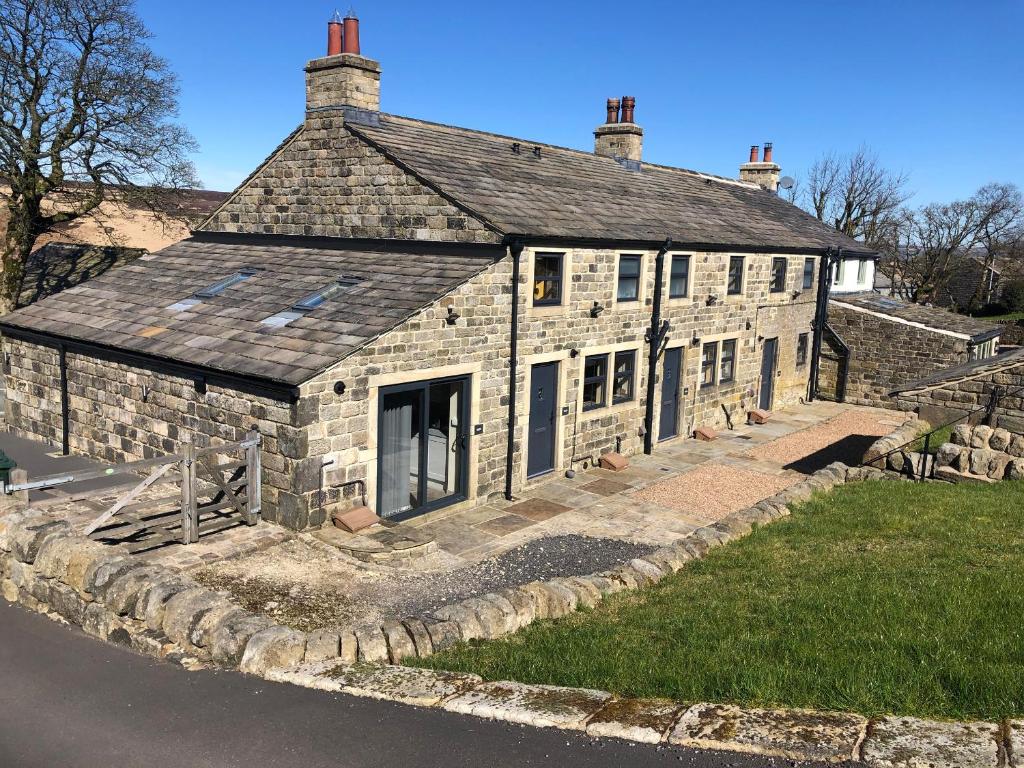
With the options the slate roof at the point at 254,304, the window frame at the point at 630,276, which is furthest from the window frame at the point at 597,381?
the slate roof at the point at 254,304

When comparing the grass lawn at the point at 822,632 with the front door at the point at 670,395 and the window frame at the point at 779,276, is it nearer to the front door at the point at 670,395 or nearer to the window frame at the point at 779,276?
the front door at the point at 670,395

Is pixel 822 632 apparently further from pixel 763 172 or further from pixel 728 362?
pixel 763 172

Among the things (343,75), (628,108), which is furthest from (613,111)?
(343,75)

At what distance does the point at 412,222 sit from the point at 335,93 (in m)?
3.70

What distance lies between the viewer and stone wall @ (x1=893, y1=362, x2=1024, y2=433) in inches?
601

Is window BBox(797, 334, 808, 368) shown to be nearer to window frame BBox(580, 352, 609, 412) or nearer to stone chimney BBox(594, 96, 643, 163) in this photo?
stone chimney BBox(594, 96, 643, 163)

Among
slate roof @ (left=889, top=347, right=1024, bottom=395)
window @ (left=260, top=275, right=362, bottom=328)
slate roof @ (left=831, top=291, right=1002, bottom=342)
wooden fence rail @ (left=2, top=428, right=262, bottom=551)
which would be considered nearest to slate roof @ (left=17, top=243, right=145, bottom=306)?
window @ (left=260, top=275, right=362, bottom=328)

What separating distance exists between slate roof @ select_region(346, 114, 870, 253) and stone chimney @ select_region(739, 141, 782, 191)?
650 centimetres

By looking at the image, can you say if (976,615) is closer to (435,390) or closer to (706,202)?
(435,390)

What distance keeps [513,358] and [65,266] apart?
81.5ft

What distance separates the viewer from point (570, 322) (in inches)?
646

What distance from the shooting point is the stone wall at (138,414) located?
11742 millimetres

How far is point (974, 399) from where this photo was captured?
16297 millimetres

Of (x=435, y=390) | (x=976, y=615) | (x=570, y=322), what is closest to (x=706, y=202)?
(x=570, y=322)
